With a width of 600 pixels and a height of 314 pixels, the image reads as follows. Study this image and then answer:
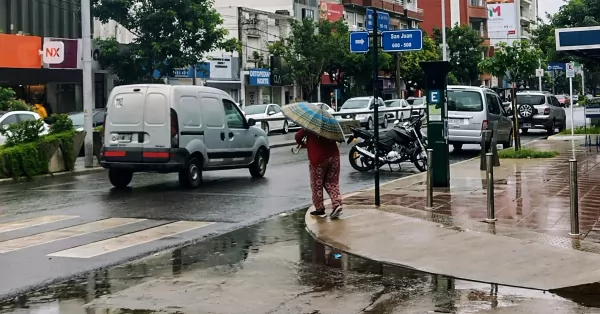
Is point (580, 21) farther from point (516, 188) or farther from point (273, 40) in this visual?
point (516, 188)

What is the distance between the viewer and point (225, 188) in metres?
15.6

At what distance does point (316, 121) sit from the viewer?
10.9m

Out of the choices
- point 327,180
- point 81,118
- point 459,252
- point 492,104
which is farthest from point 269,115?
point 459,252

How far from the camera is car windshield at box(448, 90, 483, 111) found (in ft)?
72.7

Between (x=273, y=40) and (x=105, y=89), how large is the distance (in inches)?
639

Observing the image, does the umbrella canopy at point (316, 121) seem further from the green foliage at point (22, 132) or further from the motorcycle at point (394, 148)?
the green foliage at point (22, 132)

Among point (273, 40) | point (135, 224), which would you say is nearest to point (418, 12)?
point (273, 40)

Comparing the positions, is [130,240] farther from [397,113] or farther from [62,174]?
[397,113]

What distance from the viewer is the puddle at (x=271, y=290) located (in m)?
6.64

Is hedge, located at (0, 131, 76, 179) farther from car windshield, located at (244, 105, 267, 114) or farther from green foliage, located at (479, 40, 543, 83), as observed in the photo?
car windshield, located at (244, 105, 267, 114)

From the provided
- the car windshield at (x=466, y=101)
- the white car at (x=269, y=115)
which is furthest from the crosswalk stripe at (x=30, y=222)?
the white car at (x=269, y=115)

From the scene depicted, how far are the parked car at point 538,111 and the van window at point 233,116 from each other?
58.5 ft

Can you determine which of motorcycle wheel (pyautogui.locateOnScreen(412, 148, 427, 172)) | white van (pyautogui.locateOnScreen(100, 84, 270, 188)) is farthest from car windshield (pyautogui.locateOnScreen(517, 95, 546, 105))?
white van (pyautogui.locateOnScreen(100, 84, 270, 188))

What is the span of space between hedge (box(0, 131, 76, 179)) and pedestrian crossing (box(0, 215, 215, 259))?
251 inches
